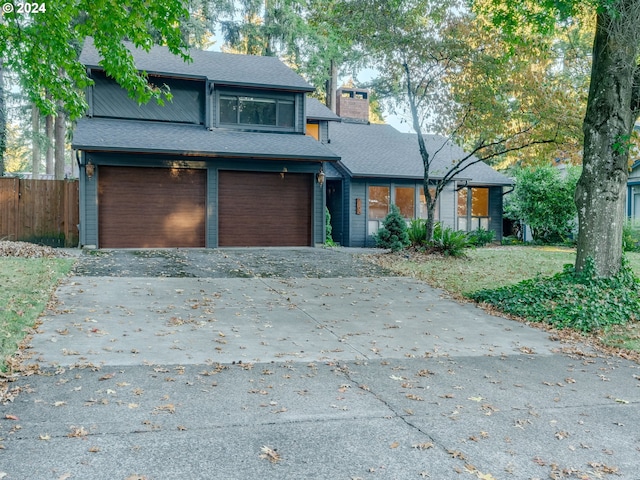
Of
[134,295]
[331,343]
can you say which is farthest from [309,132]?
[331,343]

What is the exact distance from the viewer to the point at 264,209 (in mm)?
16609

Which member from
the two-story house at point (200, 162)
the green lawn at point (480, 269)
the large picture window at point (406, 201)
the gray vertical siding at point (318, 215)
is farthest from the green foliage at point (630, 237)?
the two-story house at point (200, 162)

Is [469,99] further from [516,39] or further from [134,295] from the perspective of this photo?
[134,295]

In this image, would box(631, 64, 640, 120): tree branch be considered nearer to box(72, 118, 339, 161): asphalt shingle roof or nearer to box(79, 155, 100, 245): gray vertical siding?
box(72, 118, 339, 161): asphalt shingle roof

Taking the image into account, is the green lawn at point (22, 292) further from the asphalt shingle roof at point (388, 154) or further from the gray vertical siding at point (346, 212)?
the asphalt shingle roof at point (388, 154)

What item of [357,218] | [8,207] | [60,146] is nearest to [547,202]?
[357,218]

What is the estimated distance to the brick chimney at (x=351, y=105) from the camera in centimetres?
2434

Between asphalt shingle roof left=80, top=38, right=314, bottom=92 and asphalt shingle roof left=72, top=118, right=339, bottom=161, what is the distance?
1.49 meters

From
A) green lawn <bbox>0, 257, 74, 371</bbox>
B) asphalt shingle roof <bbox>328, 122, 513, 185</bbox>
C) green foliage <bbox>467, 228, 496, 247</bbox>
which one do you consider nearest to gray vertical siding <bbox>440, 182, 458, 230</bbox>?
asphalt shingle roof <bbox>328, 122, 513, 185</bbox>

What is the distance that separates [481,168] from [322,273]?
43.6 feet

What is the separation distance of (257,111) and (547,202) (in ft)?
38.2

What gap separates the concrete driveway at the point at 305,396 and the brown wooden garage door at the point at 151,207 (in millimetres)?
6893

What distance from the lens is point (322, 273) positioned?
38.6 ft

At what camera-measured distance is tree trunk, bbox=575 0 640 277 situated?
852 centimetres
